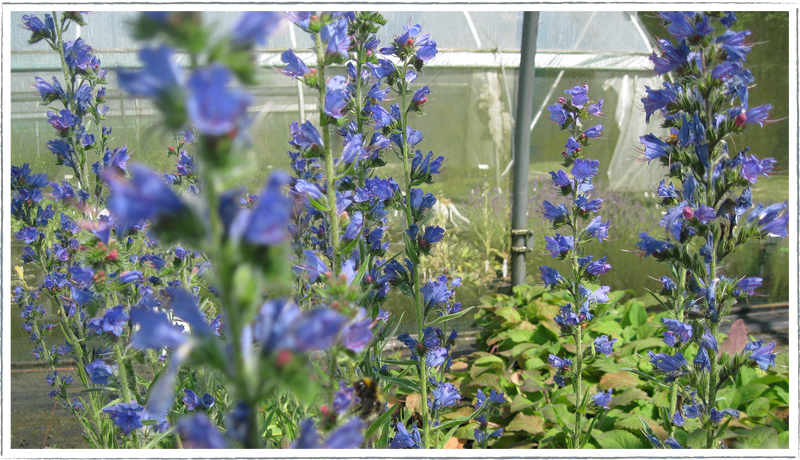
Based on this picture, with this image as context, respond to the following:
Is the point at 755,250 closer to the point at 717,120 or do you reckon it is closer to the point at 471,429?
the point at 471,429

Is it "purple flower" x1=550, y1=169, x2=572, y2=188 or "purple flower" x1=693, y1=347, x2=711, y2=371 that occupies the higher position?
"purple flower" x1=550, y1=169, x2=572, y2=188

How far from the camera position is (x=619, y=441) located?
318 cm

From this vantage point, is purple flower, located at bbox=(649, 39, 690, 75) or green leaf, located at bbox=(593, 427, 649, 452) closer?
purple flower, located at bbox=(649, 39, 690, 75)

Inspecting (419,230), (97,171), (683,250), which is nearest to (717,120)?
(683,250)

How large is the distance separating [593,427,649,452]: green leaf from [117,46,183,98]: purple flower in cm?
345

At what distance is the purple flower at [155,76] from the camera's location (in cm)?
56

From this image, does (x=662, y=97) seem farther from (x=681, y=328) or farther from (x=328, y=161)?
(x=328, y=161)

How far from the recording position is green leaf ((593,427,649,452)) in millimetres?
3131

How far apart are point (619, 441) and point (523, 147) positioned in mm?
3852

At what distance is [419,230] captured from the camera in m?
2.45

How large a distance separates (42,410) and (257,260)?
5.19 meters

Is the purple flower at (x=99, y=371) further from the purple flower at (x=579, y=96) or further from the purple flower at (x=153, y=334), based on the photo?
the purple flower at (x=579, y=96)

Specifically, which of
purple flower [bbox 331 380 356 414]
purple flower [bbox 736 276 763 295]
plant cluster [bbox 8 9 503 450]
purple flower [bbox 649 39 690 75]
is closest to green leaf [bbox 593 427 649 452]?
plant cluster [bbox 8 9 503 450]

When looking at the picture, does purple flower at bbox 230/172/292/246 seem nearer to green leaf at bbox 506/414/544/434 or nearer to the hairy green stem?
the hairy green stem
